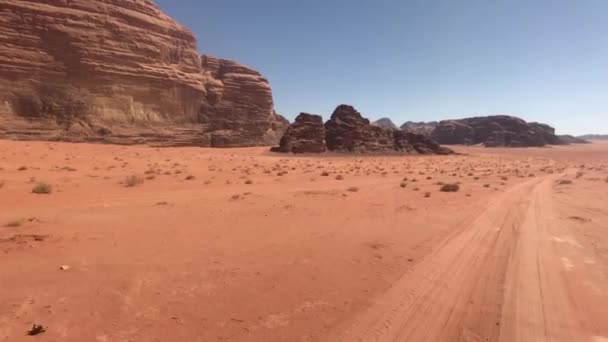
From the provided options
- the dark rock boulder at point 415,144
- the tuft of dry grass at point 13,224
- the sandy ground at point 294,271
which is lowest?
the sandy ground at point 294,271

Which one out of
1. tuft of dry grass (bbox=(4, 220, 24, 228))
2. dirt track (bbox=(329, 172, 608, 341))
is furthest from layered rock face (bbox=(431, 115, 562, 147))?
tuft of dry grass (bbox=(4, 220, 24, 228))

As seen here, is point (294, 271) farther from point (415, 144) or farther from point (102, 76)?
point (415, 144)

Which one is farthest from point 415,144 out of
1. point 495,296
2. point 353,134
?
point 495,296

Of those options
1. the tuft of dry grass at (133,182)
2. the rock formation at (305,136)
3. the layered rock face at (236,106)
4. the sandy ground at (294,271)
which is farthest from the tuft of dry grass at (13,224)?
the layered rock face at (236,106)

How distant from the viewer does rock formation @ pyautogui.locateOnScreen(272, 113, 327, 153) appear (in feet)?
163

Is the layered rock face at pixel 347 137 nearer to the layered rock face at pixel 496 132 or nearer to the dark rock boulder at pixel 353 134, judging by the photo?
the dark rock boulder at pixel 353 134

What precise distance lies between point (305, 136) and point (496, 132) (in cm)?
9411

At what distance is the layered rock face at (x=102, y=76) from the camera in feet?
120

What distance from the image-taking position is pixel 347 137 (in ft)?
186

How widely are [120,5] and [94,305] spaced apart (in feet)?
170

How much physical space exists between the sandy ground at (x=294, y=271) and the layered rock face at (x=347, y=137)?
4090 centimetres

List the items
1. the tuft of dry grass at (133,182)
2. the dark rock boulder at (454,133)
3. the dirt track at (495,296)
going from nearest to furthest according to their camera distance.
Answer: the dirt track at (495,296) → the tuft of dry grass at (133,182) → the dark rock boulder at (454,133)

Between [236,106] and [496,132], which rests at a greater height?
[236,106]

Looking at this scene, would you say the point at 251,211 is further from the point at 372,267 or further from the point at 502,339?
the point at 502,339
